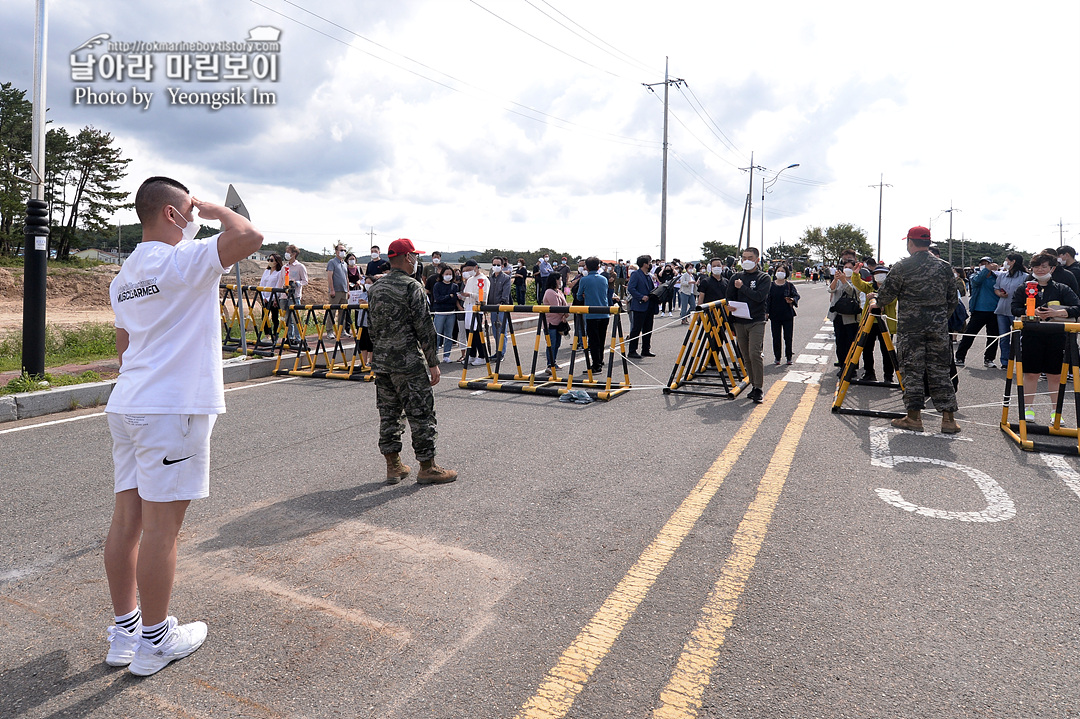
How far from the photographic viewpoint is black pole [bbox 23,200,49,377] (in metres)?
8.74

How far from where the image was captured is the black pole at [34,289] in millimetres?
8742

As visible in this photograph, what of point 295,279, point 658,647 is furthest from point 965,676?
point 295,279

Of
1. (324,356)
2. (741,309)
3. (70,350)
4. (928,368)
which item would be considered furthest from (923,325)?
(70,350)

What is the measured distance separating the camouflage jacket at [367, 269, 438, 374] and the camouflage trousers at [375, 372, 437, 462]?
0.10 metres

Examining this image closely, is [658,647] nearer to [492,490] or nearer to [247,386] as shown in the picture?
[492,490]

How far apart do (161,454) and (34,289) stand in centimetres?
800

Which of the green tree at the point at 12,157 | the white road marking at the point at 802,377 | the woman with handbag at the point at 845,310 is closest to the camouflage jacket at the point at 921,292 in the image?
the white road marking at the point at 802,377

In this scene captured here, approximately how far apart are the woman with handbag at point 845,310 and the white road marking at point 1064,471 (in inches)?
192

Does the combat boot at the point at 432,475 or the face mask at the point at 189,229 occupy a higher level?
the face mask at the point at 189,229

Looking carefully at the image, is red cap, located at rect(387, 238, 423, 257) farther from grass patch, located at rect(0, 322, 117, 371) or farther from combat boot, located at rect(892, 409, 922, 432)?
grass patch, located at rect(0, 322, 117, 371)

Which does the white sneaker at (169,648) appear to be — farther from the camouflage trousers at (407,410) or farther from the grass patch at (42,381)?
the grass patch at (42,381)

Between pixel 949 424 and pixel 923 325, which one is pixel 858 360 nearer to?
pixel 923 325

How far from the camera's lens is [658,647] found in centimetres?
292

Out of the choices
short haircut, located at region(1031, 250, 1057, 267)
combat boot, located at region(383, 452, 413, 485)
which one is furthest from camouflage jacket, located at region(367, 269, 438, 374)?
short haircut, located at region(1031, 250, 1057, 267)
